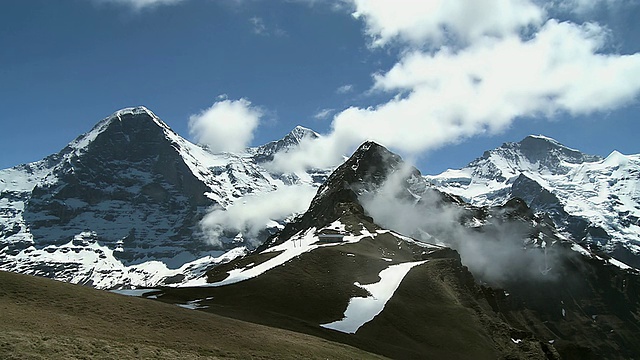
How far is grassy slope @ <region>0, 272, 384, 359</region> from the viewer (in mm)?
40688

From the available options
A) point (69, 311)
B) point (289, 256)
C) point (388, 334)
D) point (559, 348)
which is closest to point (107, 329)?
point (69, 311)

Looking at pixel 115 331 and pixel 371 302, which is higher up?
pixel 371 302

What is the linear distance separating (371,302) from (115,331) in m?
65.2

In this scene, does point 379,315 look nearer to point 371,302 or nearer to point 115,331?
point 371,302

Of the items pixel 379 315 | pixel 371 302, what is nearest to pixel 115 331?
pixel 379 315

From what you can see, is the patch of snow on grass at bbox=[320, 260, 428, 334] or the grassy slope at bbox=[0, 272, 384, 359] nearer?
the grassy slope at bbox=[0, 272, 384, 359]

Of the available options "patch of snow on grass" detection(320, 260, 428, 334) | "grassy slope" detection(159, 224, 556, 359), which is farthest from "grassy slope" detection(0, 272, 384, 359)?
"patch of snow on grass" detection(320, 260, 428, 334)

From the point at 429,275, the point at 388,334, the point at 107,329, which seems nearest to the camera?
the point at 107,329

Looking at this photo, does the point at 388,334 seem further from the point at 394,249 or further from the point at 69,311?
the point at 394,249

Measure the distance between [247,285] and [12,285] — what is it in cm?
5182

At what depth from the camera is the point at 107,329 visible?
4831 cm

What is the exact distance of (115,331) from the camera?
4816 cm

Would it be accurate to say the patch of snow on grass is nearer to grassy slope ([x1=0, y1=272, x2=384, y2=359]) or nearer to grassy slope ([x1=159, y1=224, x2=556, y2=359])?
grassy slope ([x1=159, y1=224, x2=556, y2=359])

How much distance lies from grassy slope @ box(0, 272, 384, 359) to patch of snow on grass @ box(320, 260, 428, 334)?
22.8 metres
